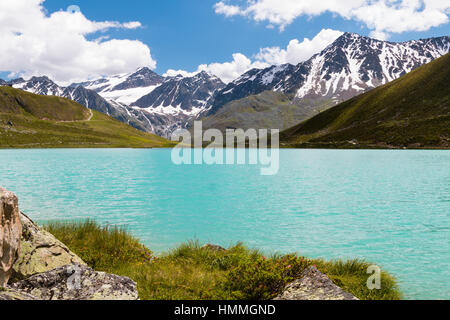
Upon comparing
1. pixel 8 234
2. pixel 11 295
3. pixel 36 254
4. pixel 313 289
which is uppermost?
pixel 8 234

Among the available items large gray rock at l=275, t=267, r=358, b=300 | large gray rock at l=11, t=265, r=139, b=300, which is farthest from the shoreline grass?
large gray rock at l=11, t=265, r=139, b=300

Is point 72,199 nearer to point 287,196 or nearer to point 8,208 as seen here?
point 287,196

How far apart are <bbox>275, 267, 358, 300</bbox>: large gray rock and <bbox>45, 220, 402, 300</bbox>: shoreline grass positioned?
1.48 feet

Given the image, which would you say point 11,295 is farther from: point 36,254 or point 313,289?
point 313,289

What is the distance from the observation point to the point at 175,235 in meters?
24.8

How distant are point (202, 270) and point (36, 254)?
5970 millimetres

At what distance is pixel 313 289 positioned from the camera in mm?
9078

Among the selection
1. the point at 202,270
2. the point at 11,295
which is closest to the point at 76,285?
the point at 11,295

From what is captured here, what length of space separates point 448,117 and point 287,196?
19498cm

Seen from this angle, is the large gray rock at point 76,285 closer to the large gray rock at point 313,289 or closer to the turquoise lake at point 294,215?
the large gray rock at point 313,289

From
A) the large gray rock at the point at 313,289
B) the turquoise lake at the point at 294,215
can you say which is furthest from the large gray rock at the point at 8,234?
the turquoise lake at the point at 294,215

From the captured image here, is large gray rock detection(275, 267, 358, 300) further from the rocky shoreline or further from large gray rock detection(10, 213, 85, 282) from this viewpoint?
large gray rock detection(10, 213, 85, 282)

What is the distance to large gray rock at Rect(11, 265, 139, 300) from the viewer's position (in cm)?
817

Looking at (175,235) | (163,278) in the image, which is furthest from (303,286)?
(175,235)
